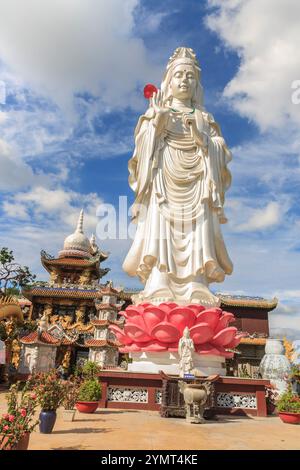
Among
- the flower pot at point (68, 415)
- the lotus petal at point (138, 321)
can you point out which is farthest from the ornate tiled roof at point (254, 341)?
the flower pot at point (68, 415)

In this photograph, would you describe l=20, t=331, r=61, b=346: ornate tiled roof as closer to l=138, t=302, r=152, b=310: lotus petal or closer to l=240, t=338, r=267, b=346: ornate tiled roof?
l=138, t=302, r=152, b=310: lotus petal

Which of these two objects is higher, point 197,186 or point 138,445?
point 197,186

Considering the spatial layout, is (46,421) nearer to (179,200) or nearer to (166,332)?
(166,332)

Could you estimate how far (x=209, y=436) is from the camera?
17.9ft

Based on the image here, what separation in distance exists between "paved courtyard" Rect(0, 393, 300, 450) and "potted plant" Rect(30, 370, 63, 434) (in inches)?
5.3

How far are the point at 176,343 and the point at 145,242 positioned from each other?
10.9ft

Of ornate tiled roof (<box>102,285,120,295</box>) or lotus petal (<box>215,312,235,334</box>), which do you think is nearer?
lotus petal (<box>215,312,235,334</box>)

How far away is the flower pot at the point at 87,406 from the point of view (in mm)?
7255

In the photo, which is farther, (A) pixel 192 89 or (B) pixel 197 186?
(A) pixel 192 89

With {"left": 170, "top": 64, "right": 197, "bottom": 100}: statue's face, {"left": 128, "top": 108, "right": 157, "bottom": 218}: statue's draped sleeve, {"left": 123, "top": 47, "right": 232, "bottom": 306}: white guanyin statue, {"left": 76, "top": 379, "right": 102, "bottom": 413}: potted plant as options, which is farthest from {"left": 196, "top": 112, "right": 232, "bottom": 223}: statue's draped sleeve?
{"left": 76, "top": 379, "right": 102, "bottom": 413}: potted plant

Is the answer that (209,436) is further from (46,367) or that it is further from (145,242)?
(46,367)

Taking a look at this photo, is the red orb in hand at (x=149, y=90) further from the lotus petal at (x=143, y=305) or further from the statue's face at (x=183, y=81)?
the lotus petal at (x=143, y=305)

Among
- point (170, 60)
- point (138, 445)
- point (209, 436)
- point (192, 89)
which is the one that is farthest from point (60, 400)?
point (170, 60)

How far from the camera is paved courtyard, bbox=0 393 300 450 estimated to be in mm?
4617
